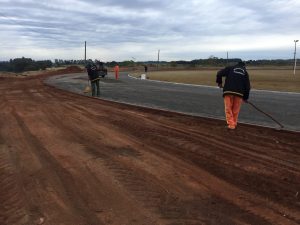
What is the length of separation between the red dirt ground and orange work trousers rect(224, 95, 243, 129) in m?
0.53

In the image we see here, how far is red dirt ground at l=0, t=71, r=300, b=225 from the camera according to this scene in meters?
5.38

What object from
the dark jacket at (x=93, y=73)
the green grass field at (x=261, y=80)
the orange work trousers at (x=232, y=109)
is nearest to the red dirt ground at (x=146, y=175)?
the orange work trousers at (x=232, y=109)

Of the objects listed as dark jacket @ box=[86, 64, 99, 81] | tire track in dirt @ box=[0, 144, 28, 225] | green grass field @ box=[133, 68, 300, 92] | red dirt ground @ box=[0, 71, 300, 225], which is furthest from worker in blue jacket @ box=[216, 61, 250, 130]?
green grass field @ box=[133, 68, 300, 92]

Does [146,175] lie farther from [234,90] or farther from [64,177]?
[234,90]

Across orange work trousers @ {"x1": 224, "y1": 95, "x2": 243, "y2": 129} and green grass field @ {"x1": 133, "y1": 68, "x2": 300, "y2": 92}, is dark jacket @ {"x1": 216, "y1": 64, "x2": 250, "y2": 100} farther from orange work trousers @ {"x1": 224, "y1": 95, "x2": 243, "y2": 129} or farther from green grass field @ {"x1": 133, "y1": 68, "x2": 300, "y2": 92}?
green grass field @ {"x1": 133, "y1": 68, "x2": 300, "y2": 92}

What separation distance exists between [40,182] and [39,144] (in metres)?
3.00

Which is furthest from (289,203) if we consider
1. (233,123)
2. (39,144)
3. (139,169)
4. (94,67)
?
(94,67)

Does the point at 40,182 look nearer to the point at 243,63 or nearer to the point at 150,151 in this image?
the point at 150,151

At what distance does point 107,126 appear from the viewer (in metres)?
12.2

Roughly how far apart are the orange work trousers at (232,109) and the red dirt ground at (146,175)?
1.73 ft

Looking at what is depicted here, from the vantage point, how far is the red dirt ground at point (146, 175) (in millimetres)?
5375

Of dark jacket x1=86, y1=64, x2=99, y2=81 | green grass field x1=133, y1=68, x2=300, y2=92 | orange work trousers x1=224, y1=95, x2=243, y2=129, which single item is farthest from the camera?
green grass field x1=133, y1=68, x2=300, y2=92

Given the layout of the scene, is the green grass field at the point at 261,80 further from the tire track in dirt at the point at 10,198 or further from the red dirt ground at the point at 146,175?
the tire track in dirt at the point at 10,198

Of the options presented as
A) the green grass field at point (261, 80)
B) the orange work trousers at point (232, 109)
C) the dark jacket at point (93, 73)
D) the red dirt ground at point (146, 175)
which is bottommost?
the green grass field at point (261, 80)
